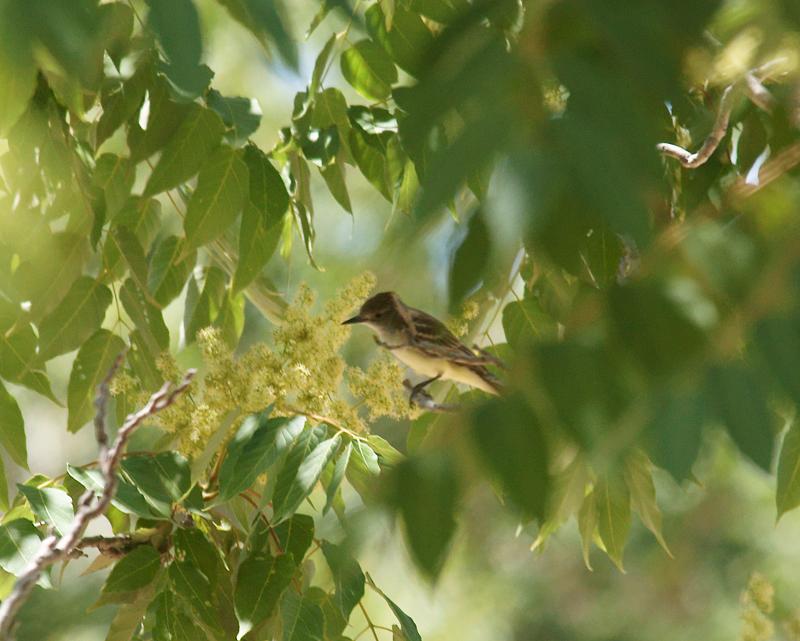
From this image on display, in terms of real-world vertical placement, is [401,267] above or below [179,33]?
below

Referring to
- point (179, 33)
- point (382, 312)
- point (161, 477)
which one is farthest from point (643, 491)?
point (179, 33)

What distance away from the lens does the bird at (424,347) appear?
3447 millimetres

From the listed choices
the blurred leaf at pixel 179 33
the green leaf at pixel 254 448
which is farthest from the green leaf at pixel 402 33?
the blurred leaf at pixel 179 33

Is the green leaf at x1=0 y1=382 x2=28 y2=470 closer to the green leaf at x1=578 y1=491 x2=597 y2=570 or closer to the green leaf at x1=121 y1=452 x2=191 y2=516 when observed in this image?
the green leaf at x1=121 y1=452 x2=191 y2=516

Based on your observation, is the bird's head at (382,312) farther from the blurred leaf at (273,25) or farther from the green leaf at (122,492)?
the blurred leaf at (273,25)

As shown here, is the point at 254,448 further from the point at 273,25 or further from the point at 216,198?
the point at 273,25

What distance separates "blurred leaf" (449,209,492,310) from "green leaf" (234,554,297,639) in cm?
156

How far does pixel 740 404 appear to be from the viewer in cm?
133

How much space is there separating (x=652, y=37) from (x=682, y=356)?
0.35m

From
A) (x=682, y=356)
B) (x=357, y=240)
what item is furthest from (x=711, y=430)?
(x=357, y=240)

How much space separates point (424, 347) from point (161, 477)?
1177 mm

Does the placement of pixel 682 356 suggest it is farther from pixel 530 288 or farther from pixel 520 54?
pixel 530 288

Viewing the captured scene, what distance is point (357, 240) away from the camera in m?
7.07

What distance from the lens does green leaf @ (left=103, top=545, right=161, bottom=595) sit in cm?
280
